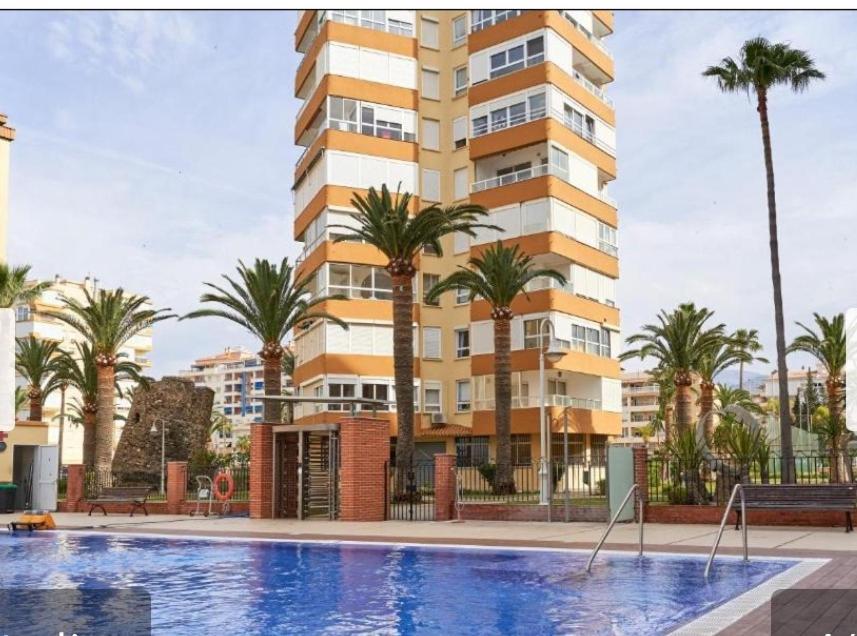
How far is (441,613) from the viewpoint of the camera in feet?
37.1

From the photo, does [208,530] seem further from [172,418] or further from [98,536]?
[172,418]

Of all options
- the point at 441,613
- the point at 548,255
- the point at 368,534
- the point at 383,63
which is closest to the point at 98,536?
the point at 368,534

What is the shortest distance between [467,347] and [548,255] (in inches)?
302

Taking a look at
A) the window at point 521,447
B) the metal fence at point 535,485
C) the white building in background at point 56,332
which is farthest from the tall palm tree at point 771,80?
the white building in background at point 56,332

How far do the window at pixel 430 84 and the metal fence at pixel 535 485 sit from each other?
74.2ft

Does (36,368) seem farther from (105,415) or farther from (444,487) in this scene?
(444,487)

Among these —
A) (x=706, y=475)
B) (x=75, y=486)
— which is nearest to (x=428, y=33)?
(x=75, y=486)

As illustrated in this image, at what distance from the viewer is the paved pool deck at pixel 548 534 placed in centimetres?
1582

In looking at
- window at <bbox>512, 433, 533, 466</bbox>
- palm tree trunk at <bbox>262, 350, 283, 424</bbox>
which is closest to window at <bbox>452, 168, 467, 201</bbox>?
window at <bbox>512, 433, 533, 466</bbox>

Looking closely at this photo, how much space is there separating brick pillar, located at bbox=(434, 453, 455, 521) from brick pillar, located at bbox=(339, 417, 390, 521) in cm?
143

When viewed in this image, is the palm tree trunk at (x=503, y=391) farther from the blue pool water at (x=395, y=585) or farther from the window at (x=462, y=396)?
the blue pool water at (x=395, y=585)

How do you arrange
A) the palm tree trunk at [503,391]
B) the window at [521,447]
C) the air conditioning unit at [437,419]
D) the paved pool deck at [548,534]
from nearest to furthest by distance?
1. the paved pool deck at [548,534]
2. the palm tree trunk at [503,391]
3. the window at [521,447]
4. the air conditioning unit at [437,419]

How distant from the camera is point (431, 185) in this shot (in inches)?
2313

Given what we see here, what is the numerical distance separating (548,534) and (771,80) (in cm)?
2553
